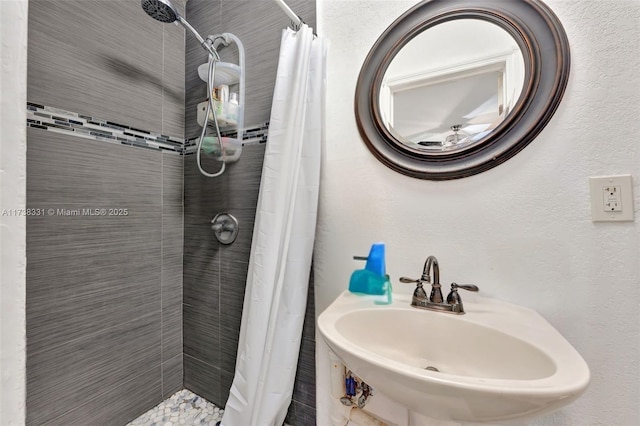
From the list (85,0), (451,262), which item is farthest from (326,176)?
(85,0)

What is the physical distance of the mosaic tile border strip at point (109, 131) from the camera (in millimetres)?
965

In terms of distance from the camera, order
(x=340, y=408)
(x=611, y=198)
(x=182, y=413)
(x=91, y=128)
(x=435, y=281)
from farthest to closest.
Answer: (x=182, y=413), (x=91, y=128), (x=340, y=408), (x=435, y=281), (x=611, y=198)

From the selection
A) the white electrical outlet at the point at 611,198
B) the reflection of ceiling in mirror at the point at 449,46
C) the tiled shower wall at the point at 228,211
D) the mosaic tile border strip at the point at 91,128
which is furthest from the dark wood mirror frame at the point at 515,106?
the mosaic tile border strip at the point at 91,128

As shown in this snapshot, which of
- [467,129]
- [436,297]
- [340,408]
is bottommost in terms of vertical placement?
[340,408]

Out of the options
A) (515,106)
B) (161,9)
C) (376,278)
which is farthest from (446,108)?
(161,9)

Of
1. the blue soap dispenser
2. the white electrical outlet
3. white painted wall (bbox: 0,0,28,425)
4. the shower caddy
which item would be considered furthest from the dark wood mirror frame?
white painted wall (bbox: 0,0,28,425)

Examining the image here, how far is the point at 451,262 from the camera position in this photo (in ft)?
2.77

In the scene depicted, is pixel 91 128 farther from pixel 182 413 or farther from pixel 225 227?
pixel 182 413

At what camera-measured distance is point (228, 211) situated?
1.29 metres

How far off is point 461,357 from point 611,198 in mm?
566

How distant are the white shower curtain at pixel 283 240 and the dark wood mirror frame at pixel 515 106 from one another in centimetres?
21

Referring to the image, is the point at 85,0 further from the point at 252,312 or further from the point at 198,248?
the point at 252,312

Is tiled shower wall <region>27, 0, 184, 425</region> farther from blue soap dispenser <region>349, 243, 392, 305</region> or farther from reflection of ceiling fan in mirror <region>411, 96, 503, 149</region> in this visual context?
reflection of ceiling fan in mirror <region>411, 96, 503, 149</region>

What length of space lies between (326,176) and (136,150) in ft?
3.07
